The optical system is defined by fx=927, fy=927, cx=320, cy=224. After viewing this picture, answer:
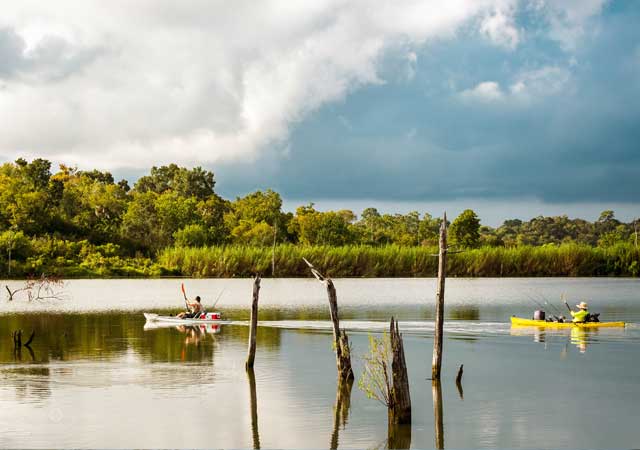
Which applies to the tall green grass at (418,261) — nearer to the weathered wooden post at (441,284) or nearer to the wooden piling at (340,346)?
the wooden piling at (340,346)

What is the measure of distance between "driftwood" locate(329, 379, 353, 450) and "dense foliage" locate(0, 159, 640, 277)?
2165 inches

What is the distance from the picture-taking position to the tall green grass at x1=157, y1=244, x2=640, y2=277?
77438 mm

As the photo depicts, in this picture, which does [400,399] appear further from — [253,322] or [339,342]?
[253,322]

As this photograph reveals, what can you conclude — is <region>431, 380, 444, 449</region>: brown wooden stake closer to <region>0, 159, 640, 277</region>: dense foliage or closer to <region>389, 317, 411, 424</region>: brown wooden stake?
<region>389, 317, 411, 424</region>: brown wooden stake

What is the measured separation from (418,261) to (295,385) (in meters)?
57.5

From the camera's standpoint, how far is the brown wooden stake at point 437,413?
53.1ft

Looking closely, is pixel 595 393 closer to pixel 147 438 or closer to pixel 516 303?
pixel 147 438

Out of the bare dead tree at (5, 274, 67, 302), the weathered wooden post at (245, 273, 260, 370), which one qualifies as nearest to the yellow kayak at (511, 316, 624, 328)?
the weathered wooden post at (245, 273, 260, 370)

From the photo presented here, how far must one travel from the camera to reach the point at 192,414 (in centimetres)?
1820

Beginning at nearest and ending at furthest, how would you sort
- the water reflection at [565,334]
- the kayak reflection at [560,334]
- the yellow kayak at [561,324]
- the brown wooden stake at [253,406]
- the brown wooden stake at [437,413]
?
the brown wooden stake at [437,413] → the brown wooden stake at [253,406] → the water reflection at [565,334] → the kayak reflection at [560,334] → the yellow kayak at [561,324]

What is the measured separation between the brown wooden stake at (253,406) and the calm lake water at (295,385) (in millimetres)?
37

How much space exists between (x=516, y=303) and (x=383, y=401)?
30371 millimetres

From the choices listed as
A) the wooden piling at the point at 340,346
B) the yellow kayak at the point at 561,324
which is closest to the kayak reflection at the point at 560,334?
the yellow kayak at the point at 561,324

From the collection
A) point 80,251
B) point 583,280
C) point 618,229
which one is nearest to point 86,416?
point 583,280
